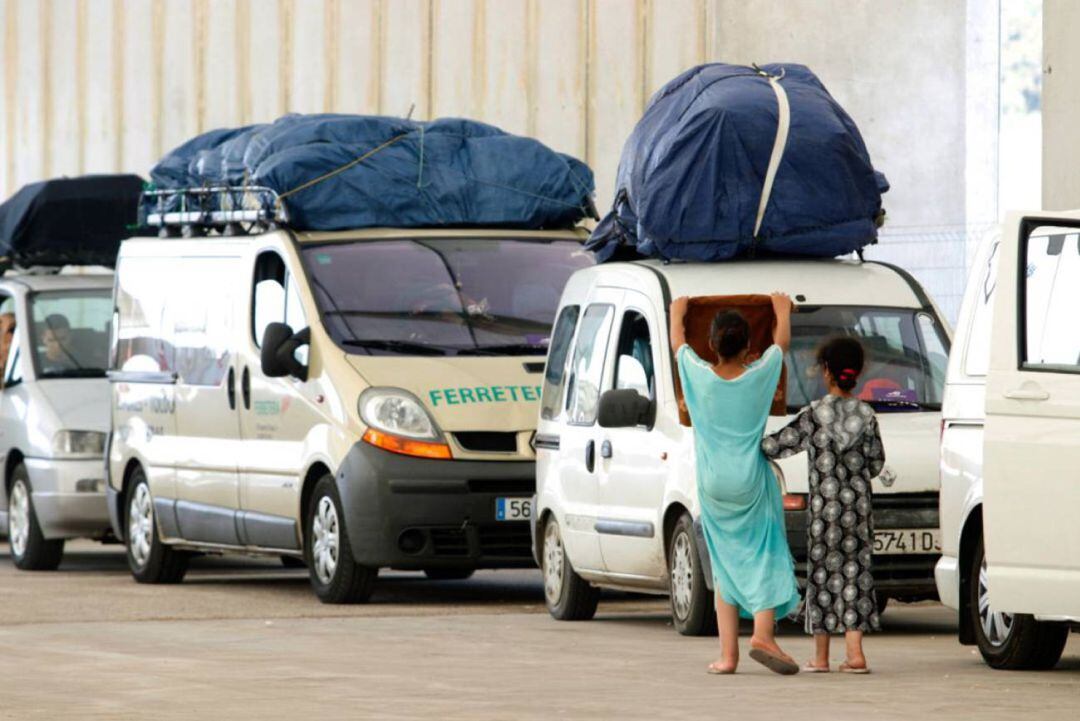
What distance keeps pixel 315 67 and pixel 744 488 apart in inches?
650

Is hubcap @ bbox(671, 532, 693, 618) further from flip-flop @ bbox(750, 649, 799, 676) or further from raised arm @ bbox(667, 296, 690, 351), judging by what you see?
flip-flop @ bbox(750, 649, 799, 676)

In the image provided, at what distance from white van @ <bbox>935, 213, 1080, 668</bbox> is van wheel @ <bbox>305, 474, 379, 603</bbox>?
14.9 ft

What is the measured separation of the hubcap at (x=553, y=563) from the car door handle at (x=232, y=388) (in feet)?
8.95

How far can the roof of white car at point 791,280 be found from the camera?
1349 cm

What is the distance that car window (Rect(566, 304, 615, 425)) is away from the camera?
13.9m

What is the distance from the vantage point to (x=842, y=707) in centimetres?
971

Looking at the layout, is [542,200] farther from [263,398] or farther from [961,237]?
[961,237]

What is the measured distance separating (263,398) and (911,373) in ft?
14.2

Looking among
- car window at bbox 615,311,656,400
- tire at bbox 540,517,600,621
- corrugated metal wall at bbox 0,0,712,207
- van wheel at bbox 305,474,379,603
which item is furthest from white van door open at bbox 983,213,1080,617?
corrugated metal wall at bbox 0,0,712,207

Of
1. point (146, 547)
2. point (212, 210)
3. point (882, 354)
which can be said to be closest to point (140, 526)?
point (146, 547)

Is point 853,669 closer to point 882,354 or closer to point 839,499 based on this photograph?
point 839,499

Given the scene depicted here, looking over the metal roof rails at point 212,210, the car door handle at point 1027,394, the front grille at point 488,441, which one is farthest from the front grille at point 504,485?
the car door handle at point 1027,394

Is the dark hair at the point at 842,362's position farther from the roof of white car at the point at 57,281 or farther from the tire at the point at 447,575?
the roof of white car at the point at 57,281

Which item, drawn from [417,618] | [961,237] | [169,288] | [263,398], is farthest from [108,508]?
[961,237]
